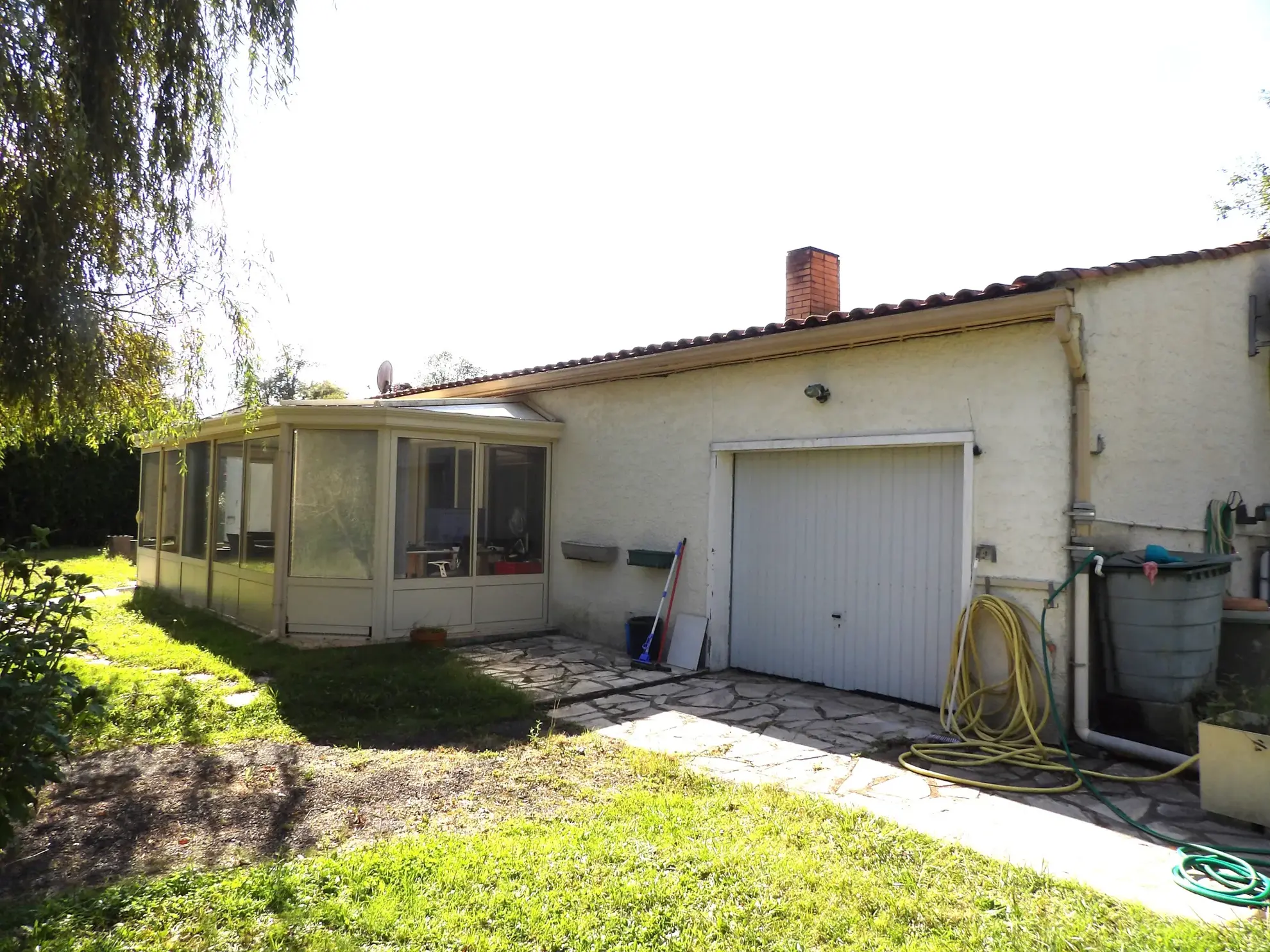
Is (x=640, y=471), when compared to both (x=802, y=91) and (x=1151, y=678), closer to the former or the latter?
(x=802, y=91)

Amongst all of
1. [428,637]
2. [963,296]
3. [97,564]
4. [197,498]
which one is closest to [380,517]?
[428,637]

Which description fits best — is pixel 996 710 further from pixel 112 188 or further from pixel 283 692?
pixel 112 188

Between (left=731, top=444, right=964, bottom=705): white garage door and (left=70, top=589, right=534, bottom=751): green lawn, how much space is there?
260 cm

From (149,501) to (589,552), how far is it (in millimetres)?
8134

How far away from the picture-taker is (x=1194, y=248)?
7020 millimetres

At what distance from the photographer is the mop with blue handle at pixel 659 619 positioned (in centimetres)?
812

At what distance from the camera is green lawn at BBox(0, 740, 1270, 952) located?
2.97 metres

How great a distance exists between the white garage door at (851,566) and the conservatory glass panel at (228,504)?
600 centimetres

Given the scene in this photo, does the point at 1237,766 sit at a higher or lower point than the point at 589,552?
lower

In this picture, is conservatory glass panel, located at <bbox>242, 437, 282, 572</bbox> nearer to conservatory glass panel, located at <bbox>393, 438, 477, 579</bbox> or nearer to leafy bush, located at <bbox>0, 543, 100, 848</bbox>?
conservatory glass panel, located at <bbox>393, 438, 477, 579</bbox>

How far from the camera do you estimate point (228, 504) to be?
395 inches

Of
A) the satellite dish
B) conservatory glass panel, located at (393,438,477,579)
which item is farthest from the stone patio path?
the satellite dish

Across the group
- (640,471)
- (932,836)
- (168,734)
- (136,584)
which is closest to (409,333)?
(136,584)

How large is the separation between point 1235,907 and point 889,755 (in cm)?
225
